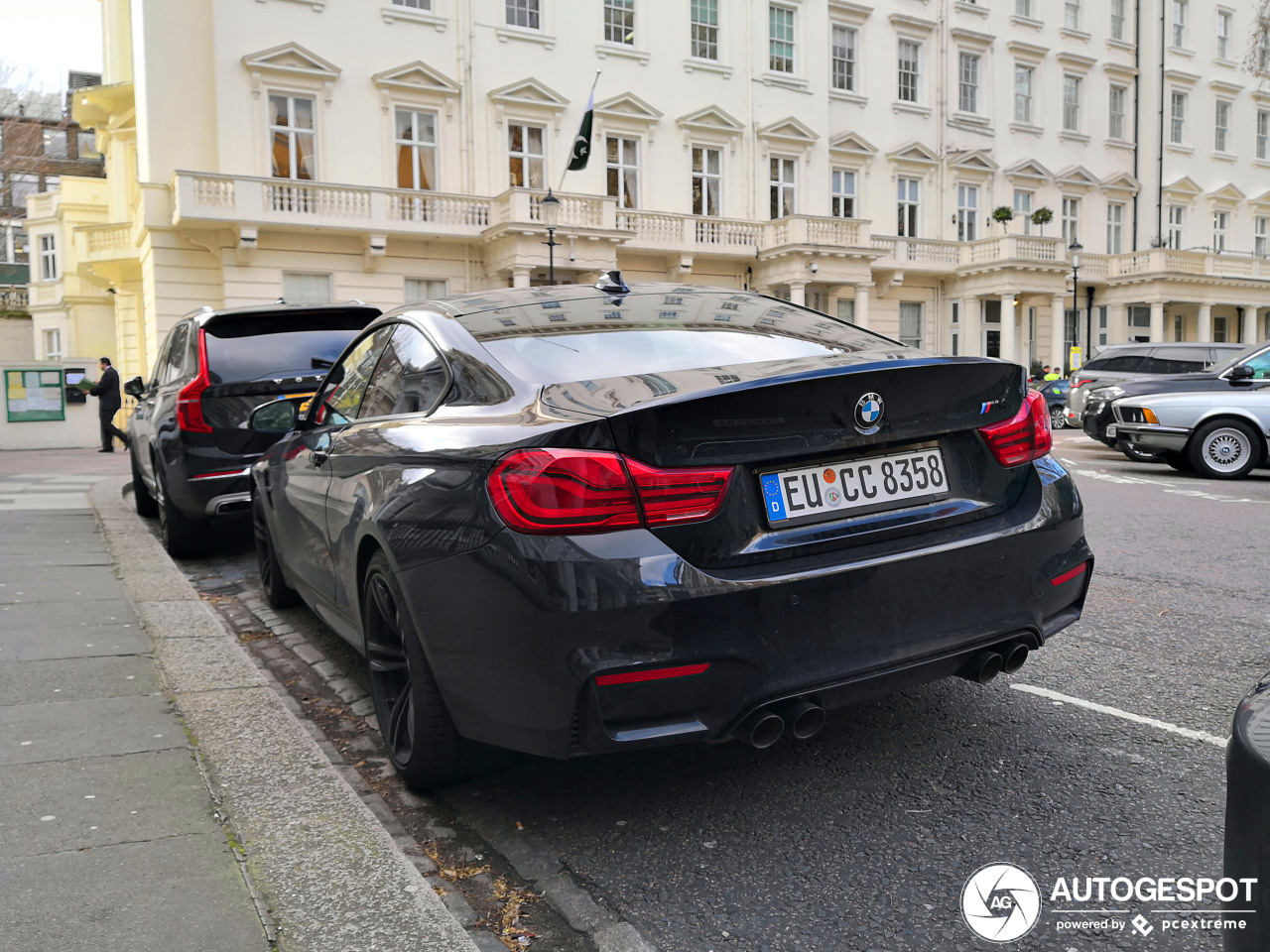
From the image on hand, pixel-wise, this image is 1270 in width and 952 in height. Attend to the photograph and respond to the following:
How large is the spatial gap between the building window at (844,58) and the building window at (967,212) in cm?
551

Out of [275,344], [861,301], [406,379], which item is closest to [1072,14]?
[861,301]

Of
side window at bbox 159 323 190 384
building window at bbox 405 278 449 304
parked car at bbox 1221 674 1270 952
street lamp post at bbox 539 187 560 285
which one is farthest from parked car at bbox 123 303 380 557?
building window at bbox 405 278 449 304

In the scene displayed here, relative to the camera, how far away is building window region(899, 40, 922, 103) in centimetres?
3578

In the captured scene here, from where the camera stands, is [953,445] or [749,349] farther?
[749,349]

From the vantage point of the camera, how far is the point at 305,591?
15.3ft

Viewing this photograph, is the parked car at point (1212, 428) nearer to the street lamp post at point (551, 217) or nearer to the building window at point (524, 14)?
the street lamp post at point (551, 217)

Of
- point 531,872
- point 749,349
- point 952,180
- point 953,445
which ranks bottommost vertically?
point 531,872

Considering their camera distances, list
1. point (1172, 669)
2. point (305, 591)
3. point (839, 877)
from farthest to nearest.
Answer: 1. point (305, 591)
2. point (1172, 669)
3. point (839, 877)

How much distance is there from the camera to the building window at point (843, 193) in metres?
34.4

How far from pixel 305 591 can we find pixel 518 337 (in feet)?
6.36

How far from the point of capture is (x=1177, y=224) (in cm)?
4412

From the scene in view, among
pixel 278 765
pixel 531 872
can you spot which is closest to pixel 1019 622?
pixel 531 872

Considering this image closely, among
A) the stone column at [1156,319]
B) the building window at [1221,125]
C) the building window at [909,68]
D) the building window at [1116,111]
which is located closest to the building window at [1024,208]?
the building window at [909,68]

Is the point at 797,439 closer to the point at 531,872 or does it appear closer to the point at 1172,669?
the point at 531,872
